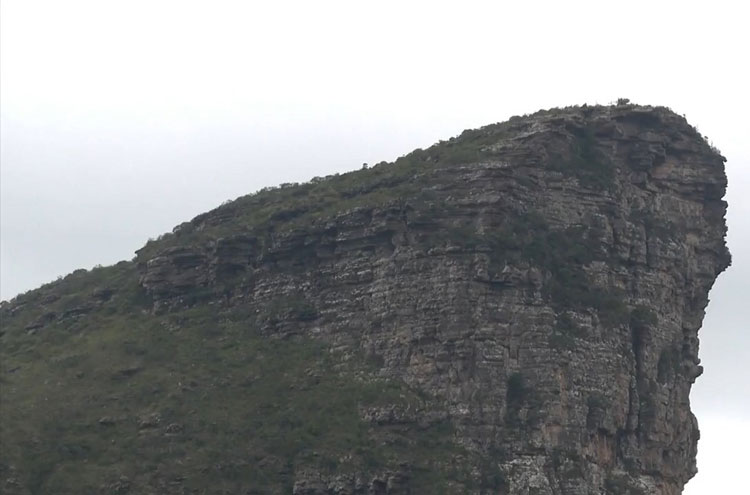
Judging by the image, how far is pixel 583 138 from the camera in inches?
6250

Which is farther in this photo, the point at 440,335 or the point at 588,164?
the point at 588,164

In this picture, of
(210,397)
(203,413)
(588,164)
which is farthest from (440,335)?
(588,164)

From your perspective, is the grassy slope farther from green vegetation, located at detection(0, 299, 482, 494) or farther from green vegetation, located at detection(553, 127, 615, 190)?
green vegetation, located at detection(553, 127, 615, 190)

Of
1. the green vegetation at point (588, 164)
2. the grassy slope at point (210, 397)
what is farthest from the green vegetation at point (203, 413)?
the green vegetation at point (588, 164)

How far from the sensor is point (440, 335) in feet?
487

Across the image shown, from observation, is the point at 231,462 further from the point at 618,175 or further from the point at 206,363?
the point at 618,175

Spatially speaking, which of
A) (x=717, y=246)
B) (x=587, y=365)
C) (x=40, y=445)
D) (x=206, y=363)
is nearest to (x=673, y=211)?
(x=717, y=246)

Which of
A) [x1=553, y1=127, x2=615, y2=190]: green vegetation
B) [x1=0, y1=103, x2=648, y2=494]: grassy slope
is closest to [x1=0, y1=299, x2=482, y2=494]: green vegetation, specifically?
[x1=0, y1=103, x2=648, y2=494]: grassy slope

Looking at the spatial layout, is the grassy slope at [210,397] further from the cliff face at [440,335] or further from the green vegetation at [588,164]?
the green vegetation at [588,164]

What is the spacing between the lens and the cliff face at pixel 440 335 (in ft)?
476

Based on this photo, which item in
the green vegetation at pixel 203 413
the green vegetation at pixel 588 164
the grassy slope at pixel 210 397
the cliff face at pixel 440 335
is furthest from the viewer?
the green vegetation at pixel 588 164

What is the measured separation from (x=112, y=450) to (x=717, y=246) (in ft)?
155

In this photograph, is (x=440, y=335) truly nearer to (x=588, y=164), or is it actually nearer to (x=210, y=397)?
(x=210, y=397)

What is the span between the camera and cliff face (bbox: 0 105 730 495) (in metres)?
145
